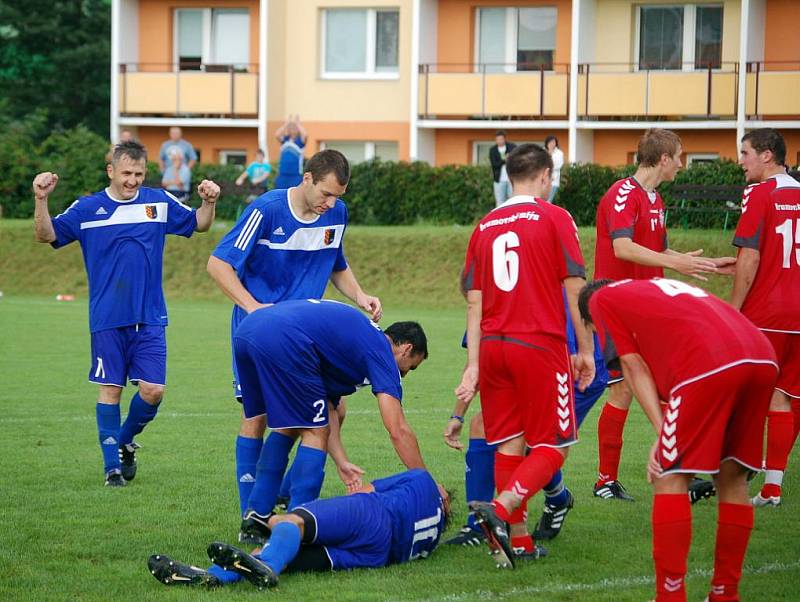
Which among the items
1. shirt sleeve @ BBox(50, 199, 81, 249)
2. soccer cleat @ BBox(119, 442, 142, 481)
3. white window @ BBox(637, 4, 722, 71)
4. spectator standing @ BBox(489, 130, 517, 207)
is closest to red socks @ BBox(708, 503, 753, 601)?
soccer cleat @ BBox(119, 442, 142, 481)

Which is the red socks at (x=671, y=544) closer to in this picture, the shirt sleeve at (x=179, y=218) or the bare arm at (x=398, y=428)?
the bare arm at (x=398, y=428)

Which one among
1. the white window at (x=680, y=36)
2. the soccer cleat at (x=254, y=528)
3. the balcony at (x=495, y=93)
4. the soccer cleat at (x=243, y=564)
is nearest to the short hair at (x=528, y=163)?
the soccer cleat at (x=254, y=528)

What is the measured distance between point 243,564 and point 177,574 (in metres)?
0.42

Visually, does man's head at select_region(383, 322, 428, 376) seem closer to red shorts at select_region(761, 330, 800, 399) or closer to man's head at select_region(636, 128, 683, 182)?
man's head at select_region(636, 128, 683, 182)

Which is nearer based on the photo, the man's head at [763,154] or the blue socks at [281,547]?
the blue socks at [281,547]

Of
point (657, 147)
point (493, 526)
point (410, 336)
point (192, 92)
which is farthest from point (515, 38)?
Answer: point (493, 526)

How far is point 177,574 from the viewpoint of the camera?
6496 millimetres

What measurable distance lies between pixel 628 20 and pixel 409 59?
6.04 meters

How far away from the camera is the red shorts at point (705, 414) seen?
18.9 feet

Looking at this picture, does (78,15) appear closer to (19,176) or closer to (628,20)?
(19,176)

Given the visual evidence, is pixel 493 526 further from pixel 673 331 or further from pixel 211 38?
pixel 211 38

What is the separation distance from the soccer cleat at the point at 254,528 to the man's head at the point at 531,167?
7.55 ft

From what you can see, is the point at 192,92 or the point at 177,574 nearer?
the point at 177,574

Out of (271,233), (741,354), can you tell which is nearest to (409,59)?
(271,233)
